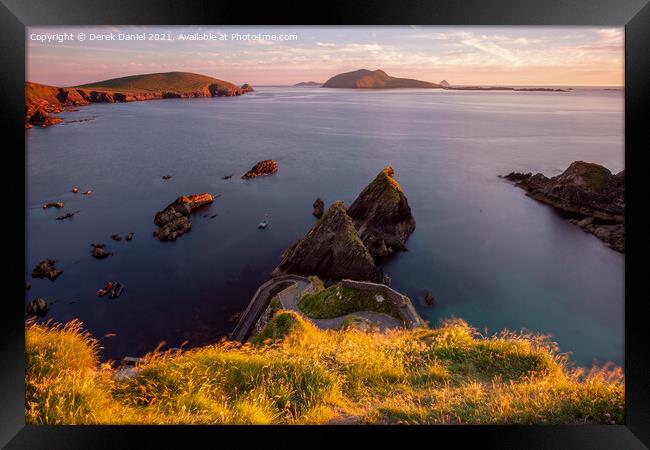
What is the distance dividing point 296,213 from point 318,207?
2.11m

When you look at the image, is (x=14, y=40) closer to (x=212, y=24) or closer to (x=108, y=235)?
(x=212, y=24)

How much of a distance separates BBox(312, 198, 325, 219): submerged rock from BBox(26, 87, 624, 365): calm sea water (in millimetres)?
596

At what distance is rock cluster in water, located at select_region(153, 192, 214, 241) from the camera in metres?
27.2

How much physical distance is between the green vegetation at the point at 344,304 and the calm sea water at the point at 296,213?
8.53 meters

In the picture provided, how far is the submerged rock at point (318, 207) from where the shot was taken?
34.3m

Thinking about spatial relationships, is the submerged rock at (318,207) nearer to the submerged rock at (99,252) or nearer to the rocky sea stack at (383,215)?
the rocky sea stack at (383,215)

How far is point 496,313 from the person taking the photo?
23.0 m

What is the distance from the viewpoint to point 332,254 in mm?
29422

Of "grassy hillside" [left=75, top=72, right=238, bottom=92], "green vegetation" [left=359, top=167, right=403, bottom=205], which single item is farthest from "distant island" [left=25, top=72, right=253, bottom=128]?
"green vegetation" [left=359, top=167, right=403, bottom=205]

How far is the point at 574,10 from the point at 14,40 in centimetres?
704

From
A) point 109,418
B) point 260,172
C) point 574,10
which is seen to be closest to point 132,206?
point 260,172

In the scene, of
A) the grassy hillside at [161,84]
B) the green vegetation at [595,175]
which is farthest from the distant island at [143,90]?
the green vegetation at [595,175]

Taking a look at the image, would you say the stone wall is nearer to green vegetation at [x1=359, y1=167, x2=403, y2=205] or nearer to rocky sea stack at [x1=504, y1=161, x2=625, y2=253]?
rocky sea stack at [x1=504, y1=161, x2=625, y2=253]

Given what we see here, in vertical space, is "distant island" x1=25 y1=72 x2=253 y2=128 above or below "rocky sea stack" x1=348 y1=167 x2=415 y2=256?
above
